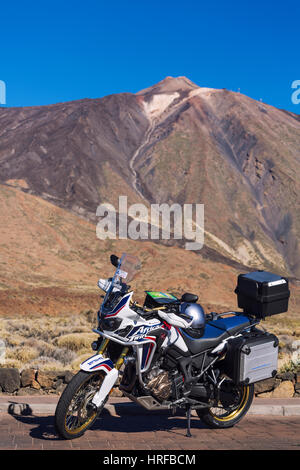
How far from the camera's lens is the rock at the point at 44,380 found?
7.38 m

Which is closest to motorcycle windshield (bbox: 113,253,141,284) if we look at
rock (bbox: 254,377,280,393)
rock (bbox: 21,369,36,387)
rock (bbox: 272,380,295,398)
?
rock (bbox: 21,369,36,387)

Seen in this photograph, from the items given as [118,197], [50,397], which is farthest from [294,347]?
[118,197]

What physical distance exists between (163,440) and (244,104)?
106 meters

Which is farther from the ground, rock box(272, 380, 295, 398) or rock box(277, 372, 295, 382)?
rock box(277, 372, 295, 382)

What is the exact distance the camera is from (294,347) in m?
12.8

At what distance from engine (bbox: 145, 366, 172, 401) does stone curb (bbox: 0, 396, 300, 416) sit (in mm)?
1354

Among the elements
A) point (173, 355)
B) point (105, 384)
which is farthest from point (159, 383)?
point (105, 384)

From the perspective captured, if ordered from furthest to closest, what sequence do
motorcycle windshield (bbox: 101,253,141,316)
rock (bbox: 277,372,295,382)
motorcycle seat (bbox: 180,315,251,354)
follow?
1. rock (bbox: 277,372,295,382)
2. motorcycle seat (bbox: 180,315,251,354)
3. motorcycle windshield (bbox: 101,253,141,316)

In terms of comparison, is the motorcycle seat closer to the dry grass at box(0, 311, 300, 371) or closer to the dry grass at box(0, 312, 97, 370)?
the dry grass at box(0, 311, 300, 371)

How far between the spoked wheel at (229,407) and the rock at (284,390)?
2.00m

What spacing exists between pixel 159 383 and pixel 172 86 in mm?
121843

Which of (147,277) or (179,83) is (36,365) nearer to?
(147,277)

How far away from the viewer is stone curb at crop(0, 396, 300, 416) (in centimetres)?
614

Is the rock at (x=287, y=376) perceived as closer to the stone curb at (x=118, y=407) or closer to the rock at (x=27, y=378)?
the stone curb at (x=118, y=407)
